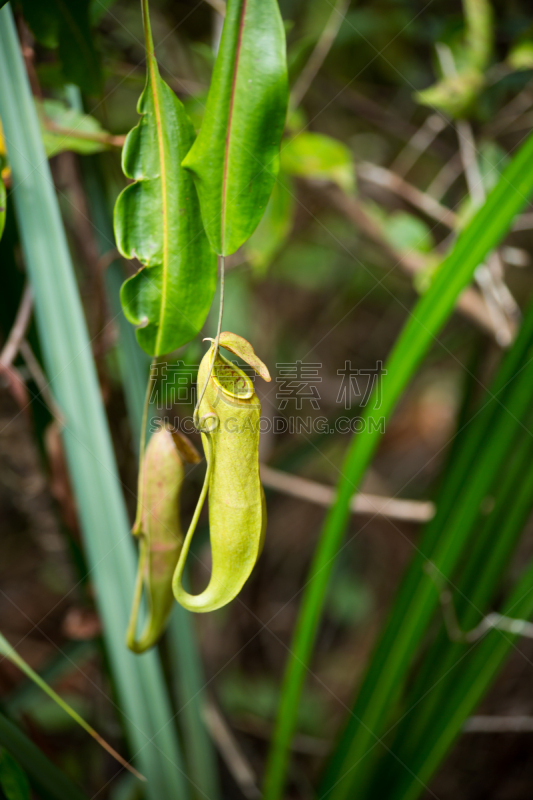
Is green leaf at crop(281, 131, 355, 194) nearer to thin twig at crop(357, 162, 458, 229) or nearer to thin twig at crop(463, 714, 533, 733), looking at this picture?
thin twig at crop(357, 162, 458, 229)

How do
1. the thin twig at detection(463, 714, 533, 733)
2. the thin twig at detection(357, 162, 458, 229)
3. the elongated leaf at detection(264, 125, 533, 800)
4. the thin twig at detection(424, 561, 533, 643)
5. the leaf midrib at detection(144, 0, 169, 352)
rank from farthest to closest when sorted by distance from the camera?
the thin twig at detection(357, 162, 458, 229), the thin twig at detection(463, 714, 533, 733), the thin twig at detection(424, 561, 533, 643), the elongated leaf at detection(264, 125, 533, 800), the leaf midrib at detection(144, 0, 169, 352)

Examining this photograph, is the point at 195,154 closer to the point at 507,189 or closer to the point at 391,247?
the point at 507,189

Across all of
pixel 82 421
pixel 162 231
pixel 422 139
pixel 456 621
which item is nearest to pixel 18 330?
pixel 82 421

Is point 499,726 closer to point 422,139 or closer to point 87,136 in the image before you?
point 87,136

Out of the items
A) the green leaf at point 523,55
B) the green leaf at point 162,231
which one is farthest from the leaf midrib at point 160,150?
the green leaf at point 523,55

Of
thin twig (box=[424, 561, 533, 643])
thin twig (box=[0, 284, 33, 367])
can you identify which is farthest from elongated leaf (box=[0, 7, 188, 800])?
thin twig (box=[424, 561, 533, 643])
